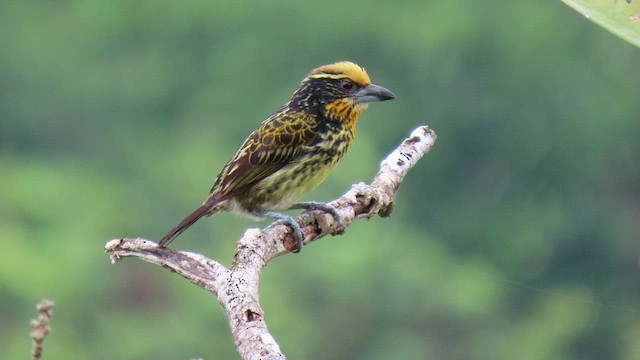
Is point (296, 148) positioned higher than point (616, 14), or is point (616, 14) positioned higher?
point (296, 148)

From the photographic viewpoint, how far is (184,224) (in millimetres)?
3162

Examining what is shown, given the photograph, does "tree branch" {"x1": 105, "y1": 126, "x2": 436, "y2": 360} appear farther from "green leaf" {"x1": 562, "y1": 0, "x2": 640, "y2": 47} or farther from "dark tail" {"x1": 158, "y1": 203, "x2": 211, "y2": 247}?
"green leaf" {"x1": 562, "y1": 0, "x2": 640, "y2": 47}

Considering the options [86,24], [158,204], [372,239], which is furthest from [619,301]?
[86,24]

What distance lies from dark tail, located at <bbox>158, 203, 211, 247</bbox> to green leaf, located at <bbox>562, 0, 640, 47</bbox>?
49.9 inches

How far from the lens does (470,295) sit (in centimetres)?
1677

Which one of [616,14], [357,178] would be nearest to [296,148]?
[616,14]

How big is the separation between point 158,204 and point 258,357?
14.8 m

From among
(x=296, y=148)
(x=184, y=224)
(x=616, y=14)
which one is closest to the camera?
(x=616, y=14)

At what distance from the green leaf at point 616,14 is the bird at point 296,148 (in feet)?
5.51

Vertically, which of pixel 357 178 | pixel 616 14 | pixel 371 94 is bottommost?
pixel 616 14

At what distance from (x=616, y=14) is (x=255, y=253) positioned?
3.53 feet

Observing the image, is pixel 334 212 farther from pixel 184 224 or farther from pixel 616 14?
pixel 616 14

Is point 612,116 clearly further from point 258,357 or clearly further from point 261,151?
point 258,357

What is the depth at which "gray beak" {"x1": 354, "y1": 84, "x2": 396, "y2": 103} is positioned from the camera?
3.82m
